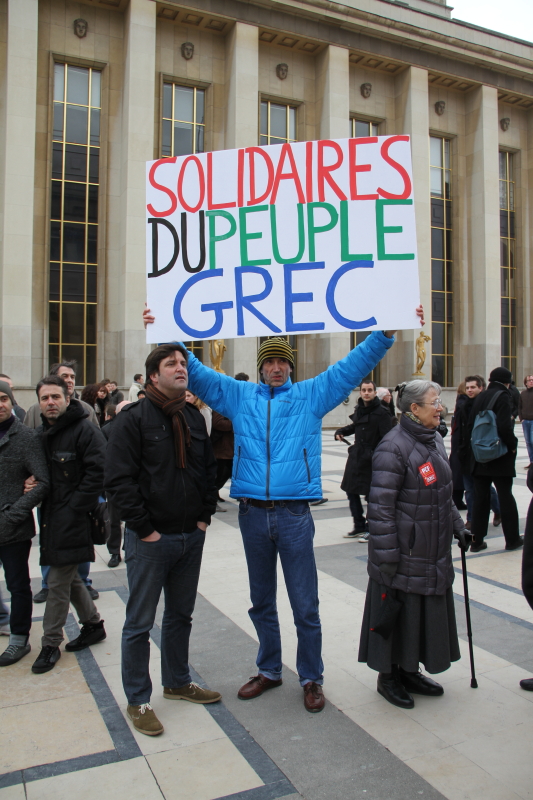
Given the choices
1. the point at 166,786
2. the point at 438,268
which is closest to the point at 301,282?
the point at 166,786

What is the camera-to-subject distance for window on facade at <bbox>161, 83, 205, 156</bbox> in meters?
24.4

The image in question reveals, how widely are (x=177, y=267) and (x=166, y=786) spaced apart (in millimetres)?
2942

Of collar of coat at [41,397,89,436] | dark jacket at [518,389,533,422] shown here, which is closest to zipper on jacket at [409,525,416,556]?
collar of coat at [41,397,89,436]

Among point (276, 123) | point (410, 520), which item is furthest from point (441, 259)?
point (410, 520)

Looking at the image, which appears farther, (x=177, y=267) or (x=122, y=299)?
(x=122, y=299)

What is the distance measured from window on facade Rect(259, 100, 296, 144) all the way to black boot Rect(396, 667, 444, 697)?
2531cm

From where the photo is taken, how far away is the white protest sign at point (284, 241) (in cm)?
387

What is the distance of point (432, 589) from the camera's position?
133 inches

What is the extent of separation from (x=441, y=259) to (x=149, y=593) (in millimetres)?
29565

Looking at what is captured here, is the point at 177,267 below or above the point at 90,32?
below

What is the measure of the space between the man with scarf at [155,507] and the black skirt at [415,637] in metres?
1.00

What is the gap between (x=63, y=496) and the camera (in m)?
4.06

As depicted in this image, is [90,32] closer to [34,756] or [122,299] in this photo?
[122,299]

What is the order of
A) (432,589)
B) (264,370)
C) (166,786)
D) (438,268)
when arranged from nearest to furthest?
(166,786) < (432,589) < (264,370) < (438,268)
